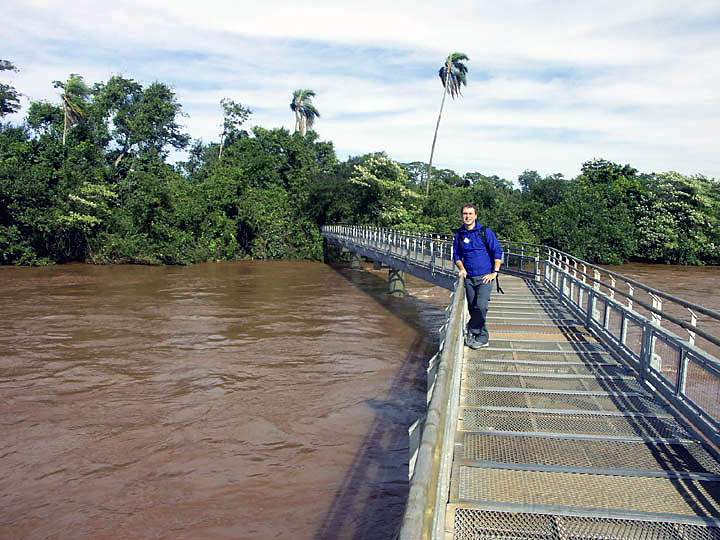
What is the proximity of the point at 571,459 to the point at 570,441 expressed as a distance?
0.40 meters

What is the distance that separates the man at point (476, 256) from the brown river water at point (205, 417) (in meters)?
2.68

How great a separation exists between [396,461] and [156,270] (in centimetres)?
2772

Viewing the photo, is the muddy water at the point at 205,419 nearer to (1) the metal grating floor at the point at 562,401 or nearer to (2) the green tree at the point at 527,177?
(1) the metal grating floor at the point at 562,401

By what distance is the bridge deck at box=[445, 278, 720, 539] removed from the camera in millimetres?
3738

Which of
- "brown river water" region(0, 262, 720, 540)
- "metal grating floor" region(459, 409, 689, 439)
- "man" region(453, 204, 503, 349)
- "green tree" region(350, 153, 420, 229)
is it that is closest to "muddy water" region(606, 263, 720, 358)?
"brown river water" region(0, 262, 720, 540)

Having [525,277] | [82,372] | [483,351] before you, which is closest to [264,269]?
[525,277]

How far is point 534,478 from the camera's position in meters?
4.34

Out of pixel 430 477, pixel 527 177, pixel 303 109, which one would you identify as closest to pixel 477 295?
pixel 430 477

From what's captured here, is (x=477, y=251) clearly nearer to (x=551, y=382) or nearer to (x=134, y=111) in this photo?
(x=551, y=382)

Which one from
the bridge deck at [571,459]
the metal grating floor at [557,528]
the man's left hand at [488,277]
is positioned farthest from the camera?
the man's left hand at [488,277]

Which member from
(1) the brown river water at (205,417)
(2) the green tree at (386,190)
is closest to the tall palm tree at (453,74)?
(2) the green tree at (386,190)

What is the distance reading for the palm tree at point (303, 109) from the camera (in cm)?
6391

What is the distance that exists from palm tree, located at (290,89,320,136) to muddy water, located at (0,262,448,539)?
4684 centimetres

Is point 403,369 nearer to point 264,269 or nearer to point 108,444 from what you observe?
point 108,444
